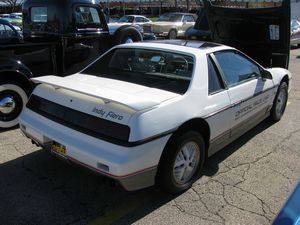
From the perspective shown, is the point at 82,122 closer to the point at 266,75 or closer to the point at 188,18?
the point at 266,75

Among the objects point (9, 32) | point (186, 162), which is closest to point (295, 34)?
point (9, 32)

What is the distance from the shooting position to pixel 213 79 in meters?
4.16

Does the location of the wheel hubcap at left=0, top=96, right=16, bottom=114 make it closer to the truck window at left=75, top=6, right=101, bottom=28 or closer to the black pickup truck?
the black pickup truck

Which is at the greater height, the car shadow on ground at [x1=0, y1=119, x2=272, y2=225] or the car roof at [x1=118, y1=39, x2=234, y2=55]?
the car roof at [x1=118, y1=39, x2=234, y2=55]

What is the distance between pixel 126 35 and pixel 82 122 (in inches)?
192

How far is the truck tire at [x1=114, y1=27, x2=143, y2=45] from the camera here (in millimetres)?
7672

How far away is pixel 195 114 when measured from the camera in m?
3.68

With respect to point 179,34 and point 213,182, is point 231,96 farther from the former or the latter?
point 179,34

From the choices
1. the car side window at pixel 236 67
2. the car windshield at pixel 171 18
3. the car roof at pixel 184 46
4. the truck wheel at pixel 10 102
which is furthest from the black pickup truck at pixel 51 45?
the car windshield at pixel 171 18

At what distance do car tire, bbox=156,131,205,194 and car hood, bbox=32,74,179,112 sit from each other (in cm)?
45

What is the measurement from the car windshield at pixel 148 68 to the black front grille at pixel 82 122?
0.81m

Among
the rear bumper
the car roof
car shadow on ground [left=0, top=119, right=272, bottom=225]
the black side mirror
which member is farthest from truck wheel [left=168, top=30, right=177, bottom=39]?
the rear bumper

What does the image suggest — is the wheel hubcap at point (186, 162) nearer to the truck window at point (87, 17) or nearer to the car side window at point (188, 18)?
the truck window at point (87, 17)

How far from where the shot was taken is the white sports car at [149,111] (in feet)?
10.4
